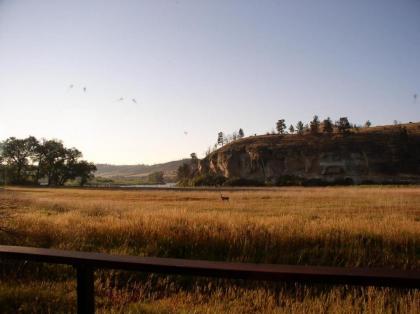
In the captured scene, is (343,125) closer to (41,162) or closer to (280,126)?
(280,126)

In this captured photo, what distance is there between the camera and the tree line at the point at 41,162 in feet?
359

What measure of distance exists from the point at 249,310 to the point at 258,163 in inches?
6036

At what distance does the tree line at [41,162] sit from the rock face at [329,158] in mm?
51599

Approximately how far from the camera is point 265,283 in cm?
884

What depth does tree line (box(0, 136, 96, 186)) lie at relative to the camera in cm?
10931

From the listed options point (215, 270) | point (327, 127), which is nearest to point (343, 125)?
point (327, 127)

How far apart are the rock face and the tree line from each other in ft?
169

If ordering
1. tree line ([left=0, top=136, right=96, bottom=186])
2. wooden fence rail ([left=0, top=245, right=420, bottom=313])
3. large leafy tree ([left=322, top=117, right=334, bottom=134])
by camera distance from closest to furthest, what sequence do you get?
wooden fence rail ([left=0, top=245, right=420, bottom=313]), tree line ([left=0, top=136, right=96, bottom=186]), large leafy tree ([left=322, top=117, right=334, bottom=134])

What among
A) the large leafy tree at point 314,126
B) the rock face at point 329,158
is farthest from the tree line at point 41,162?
the large leafy tree at point 314,126

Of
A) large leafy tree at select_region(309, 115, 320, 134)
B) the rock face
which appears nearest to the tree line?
the rock face

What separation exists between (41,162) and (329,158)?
98.1 m

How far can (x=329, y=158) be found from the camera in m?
148

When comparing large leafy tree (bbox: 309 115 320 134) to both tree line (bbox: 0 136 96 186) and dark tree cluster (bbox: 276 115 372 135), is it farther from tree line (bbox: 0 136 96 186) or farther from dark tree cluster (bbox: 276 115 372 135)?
tree line (bbox: 0 136 96 186)

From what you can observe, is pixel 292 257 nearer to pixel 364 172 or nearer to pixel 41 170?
pixel 41 170
